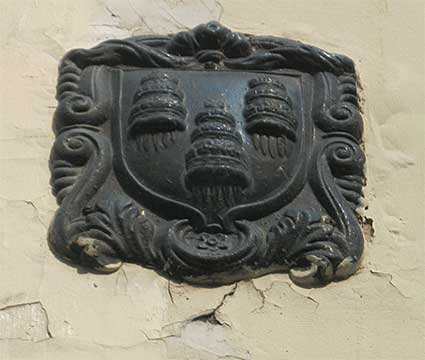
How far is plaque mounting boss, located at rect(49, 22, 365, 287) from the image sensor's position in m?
2.57

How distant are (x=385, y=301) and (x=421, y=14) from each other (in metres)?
0.73

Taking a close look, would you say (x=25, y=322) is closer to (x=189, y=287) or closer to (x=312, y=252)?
(x=189, y=287)

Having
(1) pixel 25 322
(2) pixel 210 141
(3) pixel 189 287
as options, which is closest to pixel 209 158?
→ (2) pixel 210 141

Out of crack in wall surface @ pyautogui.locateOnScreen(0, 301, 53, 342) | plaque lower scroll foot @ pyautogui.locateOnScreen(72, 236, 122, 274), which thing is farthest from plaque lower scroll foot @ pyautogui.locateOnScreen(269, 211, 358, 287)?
crack in wall surface @ pyautogui.locateOnScreen(0, 301, 53, 342)

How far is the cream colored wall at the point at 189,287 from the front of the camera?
8.21ft

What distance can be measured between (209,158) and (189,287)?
230 mm

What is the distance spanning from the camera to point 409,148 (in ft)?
9.22

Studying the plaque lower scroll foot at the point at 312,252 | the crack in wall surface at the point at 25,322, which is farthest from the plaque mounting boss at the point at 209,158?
the crack in wall surface at the point at 25,322

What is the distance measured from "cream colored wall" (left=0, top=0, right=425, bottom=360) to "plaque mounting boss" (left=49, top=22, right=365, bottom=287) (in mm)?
41

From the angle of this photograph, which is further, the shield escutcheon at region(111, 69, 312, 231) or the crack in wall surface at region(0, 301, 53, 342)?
the shield escutcheon at region(111, 69, 312, 231)

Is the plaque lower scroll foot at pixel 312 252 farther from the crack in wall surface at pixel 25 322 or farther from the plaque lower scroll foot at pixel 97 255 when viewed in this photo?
the crack in wall surface at pixel 25 322

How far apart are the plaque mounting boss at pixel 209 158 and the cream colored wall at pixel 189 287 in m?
0.04

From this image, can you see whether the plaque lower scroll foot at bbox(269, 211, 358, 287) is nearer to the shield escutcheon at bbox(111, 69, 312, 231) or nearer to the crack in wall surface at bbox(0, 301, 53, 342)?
the shield escutcheon at bbox(111, 69, 312, 231)

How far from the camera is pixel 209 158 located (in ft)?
8.55
